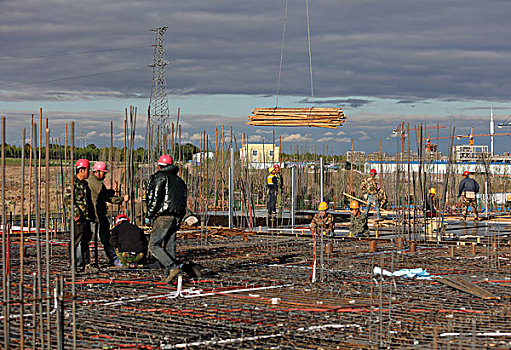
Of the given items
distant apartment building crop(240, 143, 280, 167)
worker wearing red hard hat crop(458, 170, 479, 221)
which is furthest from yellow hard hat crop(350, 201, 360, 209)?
worker wearing red hard hat crop(458, 170, 479, 221)

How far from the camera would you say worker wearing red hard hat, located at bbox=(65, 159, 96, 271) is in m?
9.28

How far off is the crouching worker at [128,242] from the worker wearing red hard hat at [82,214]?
37 cm

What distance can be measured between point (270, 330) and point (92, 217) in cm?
440

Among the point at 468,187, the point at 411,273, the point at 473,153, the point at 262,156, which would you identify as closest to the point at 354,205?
the point at 411,273

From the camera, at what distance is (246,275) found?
9.22 meters

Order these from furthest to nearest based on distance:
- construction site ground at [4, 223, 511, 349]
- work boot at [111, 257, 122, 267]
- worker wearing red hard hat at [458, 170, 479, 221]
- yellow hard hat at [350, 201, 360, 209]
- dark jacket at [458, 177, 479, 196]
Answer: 1. dark jacket at [458, 177, 479, 196]
2. worker wearing red hard hat at [458, 170, 479, 221]
3. yellow hard hat at [350, 201, 360, 209]
4. work boot at [111, 257, 122, 267]
5. construction site ground at [4, 223, 511, 349]

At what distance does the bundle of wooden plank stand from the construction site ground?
2.47 metres

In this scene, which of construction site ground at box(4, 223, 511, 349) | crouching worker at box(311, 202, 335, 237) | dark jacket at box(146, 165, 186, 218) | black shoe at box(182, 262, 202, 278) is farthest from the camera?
crouching worker at box(311, 202, 335, 237)

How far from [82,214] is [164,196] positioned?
1.43m

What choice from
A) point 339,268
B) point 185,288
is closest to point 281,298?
point 185,288

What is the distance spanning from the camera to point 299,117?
12859mm

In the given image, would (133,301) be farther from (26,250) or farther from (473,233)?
(473,233)

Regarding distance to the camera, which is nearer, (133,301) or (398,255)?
(133,301)

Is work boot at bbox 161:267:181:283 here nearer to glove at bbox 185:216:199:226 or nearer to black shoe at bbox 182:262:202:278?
black shoe at bbox 182:262:202:278
